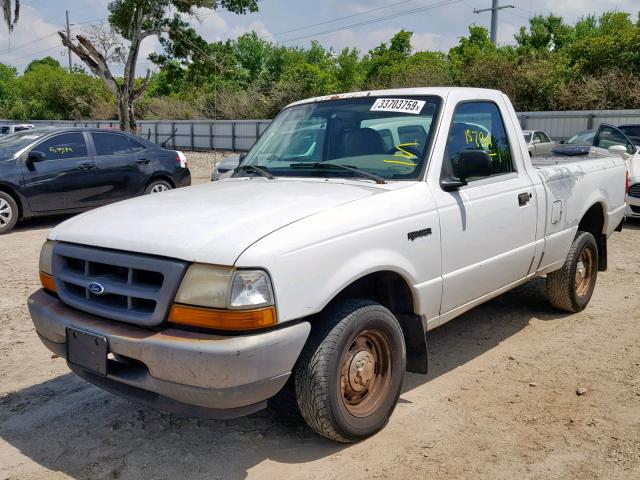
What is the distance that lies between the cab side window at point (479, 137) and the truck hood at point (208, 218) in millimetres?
627

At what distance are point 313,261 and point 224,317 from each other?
500 millimetres

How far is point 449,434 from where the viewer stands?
3.50 m

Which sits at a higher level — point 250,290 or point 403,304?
point 250,290

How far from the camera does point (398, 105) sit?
4.18m

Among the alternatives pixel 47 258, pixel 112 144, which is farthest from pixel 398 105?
pixel 112 144

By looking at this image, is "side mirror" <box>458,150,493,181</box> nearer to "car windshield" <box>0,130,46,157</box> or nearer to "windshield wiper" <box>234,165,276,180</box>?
"windshield wiper" <box>234,165,276,180</box>

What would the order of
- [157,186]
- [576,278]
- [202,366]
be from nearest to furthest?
1. [202,366]
2. [576,278]
3. [157,186]

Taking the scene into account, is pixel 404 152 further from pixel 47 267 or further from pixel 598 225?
pixel 598 225

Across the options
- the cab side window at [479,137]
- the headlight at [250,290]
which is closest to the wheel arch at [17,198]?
the cab side window at [479,137]

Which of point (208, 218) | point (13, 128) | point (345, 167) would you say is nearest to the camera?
point (208, 218)

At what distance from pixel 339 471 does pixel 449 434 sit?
0.73 m

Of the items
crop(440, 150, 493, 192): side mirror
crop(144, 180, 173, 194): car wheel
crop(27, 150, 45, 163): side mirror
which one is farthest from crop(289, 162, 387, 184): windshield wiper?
crop(144, 180, 173, 194): car wheel

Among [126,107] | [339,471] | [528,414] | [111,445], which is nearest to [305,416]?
[339,471]

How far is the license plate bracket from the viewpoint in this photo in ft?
9.73
